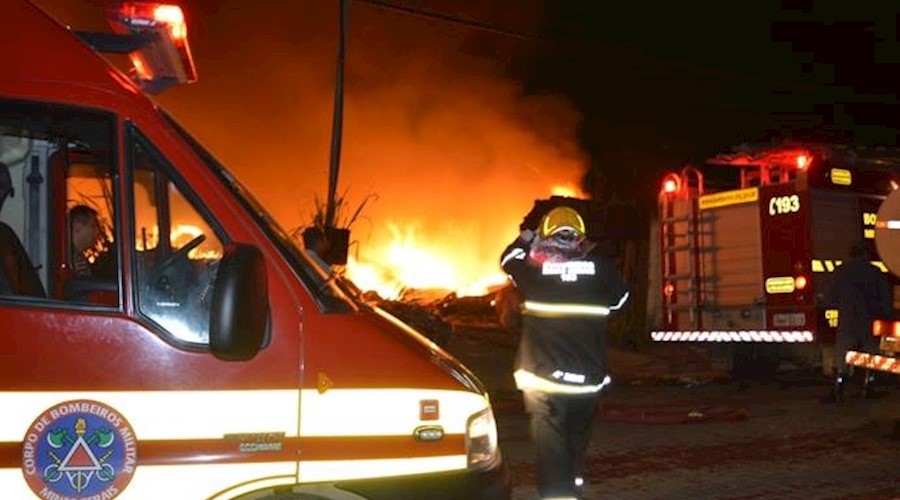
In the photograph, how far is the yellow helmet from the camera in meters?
4.89

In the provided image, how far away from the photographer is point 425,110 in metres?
20.4

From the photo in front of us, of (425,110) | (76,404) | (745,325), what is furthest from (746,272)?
(76,404)

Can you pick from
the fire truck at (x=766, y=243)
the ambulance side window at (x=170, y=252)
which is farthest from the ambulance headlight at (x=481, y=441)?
the fire truck at (x=766, y=243)

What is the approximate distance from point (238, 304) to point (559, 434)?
7.80ft

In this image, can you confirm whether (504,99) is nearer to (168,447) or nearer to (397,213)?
(397,213)

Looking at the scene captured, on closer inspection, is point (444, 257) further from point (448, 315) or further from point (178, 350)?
point (178, 350)

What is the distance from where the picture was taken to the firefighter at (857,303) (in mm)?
10836

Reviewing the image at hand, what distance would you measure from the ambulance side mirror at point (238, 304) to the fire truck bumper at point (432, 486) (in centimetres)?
55

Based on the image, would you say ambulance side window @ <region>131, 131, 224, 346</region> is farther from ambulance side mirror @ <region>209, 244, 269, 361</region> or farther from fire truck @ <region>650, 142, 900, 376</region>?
fire truck @ <region>650, 142, 900, 376</region>

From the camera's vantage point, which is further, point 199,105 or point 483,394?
point 199,105

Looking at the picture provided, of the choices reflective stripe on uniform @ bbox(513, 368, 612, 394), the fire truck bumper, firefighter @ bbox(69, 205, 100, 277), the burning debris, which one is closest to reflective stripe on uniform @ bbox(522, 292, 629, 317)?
reflective stripe on uniform @ bbox(513, 368, 612, 394)

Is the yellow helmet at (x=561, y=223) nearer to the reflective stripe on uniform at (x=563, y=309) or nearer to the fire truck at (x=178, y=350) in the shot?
the reflective stripe on uniform at (x=563, y=309)

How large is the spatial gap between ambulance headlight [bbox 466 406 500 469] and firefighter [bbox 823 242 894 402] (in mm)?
8378

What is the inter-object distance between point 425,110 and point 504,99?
2.04m
